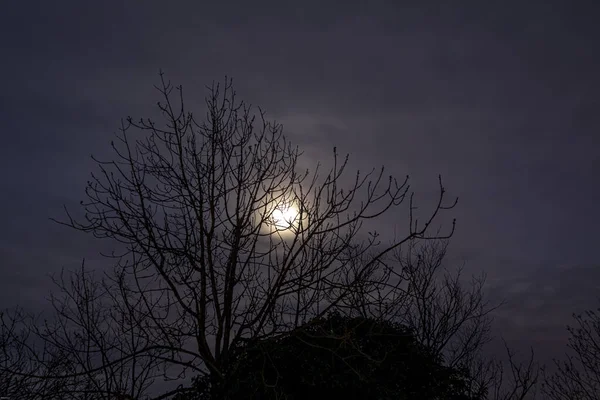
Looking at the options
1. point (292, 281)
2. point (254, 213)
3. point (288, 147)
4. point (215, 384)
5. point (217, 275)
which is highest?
point (288, 147)

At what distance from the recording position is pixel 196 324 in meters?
6.54

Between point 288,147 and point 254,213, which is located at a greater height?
point 288,147

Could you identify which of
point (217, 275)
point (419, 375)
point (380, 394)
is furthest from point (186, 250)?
point (419, 375)

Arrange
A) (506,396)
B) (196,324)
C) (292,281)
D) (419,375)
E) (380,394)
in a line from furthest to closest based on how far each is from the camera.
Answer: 1. (506,396)
2. (419,375)
3. (380,394)
4. (196,324)
5. (292,281)

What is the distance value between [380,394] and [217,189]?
5176 millimetres

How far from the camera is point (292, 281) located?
612 centimetres

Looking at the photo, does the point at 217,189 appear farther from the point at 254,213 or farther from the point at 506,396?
the point at 506,396

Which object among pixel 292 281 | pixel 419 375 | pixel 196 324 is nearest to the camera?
pixel 292 281

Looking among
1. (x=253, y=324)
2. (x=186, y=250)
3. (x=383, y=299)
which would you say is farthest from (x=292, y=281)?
(x=186, y=250)

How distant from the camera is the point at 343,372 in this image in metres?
9.37

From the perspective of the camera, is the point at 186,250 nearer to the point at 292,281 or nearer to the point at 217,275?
the point at 217,275

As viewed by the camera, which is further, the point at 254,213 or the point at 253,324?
the point at 254,213

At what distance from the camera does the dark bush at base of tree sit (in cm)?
785

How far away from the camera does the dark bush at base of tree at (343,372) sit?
25.8 ft
